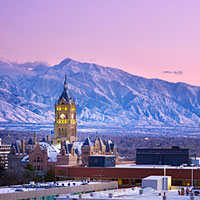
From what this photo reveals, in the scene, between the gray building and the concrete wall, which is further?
the gray building

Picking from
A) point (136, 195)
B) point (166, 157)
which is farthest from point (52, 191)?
point (166, 157)

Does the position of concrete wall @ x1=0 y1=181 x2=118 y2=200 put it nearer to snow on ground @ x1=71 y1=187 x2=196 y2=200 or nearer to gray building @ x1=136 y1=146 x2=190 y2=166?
snow on ground @ x1=71 y1=187 x2=196 y2=200

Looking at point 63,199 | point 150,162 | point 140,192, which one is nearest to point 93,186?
point 140,192

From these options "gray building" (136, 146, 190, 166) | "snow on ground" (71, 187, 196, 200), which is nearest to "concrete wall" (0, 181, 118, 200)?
"snow on ground" (71, 187, 196, 200)

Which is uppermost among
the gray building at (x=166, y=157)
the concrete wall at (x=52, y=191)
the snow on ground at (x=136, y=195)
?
the gray building at (x=166, y=157)

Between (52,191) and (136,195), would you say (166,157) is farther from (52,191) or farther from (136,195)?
(136,195)

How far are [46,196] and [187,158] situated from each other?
251ft

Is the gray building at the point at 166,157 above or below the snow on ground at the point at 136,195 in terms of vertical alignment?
above

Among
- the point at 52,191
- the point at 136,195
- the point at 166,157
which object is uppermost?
the point at 166,157

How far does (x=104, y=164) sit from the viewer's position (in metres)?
174

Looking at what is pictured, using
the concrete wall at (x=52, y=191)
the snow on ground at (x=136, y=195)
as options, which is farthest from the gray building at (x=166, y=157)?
the snow on ground at (x=136, y=195)

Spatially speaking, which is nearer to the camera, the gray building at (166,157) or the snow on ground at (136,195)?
the snow on ground at (136,195)

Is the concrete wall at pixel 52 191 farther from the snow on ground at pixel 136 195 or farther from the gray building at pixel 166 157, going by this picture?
the gray building at pixel 166 157

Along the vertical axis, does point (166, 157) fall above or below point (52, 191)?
above
